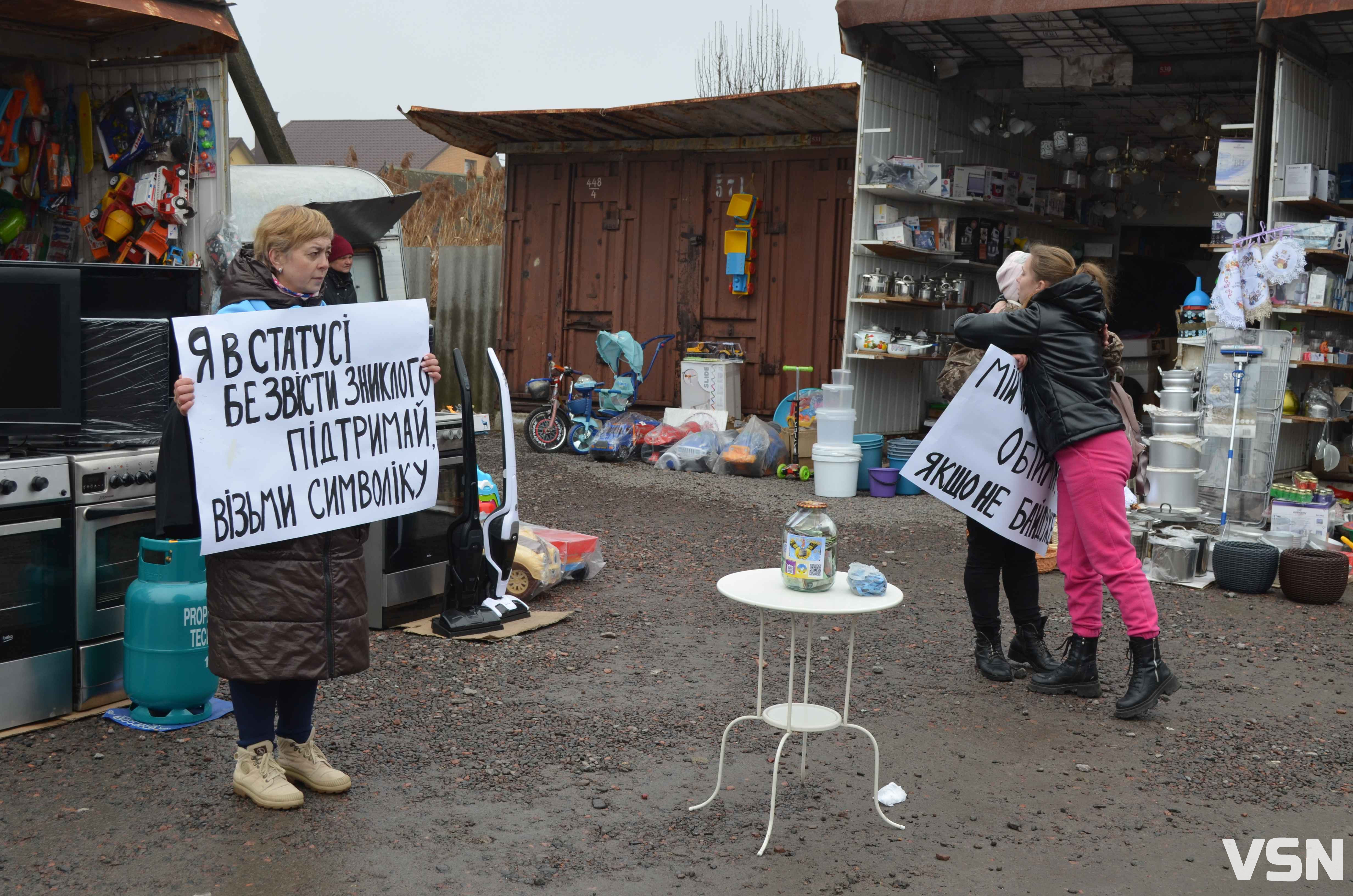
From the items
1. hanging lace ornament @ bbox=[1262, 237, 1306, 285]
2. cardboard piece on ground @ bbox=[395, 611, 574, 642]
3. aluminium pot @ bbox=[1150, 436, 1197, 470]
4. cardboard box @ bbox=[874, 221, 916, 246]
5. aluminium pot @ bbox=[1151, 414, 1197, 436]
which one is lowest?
cardboard piece on ground @ bbox=[395, 611, 574, 642]

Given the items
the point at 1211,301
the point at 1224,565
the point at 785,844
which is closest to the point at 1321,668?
the point at 1224,565

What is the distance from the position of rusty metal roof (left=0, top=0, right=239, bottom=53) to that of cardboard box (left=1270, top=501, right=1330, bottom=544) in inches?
287

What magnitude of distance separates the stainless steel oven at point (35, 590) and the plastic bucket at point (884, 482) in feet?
24.9

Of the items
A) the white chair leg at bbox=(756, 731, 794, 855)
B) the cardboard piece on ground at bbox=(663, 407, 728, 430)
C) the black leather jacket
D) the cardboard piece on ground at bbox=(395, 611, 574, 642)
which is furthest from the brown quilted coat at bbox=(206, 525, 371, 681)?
the cardboard piece on ground at bbox=(663, 407, 728, 430)

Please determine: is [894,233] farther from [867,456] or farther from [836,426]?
[867,456]

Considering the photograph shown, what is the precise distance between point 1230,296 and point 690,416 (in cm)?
568

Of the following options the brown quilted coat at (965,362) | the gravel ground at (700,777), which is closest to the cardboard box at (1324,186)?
the gravel ground at (700,777)

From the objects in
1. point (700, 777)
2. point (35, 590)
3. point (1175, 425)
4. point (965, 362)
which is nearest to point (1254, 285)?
point (1175, 425)

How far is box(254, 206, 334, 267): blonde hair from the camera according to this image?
3811mm

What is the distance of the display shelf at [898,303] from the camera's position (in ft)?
36.9

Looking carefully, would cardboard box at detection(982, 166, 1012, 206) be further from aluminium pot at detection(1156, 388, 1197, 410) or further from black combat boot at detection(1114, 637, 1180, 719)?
black combat boot at detection(1114, 637, 1180, 719)

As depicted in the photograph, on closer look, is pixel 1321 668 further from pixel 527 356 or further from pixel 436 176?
pixel 436 176

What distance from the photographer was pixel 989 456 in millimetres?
5273

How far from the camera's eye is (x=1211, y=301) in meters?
9.53
